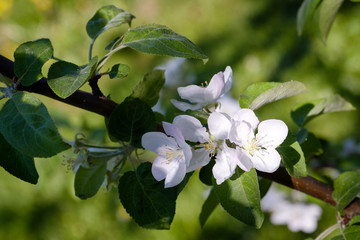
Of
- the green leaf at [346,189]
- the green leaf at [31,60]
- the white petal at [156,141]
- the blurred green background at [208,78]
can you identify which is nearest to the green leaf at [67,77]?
the green leaf at [31,60]

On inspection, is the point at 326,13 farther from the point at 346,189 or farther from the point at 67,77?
the point at 67,77

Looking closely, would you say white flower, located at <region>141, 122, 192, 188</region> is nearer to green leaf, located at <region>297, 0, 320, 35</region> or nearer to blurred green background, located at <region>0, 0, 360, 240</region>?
green leaf, located at <region>297, 0, 320, 35</region>

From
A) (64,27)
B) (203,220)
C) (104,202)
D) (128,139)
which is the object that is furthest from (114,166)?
(64,27)

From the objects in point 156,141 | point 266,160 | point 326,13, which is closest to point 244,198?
point 266,160

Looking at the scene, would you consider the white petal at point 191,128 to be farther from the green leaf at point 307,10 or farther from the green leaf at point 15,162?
the green leaf at point 307,10

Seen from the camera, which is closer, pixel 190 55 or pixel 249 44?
pixel 190 55

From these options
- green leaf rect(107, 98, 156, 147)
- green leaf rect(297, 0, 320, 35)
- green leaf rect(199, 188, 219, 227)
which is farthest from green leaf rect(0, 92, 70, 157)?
green leaf rect(297, 0, 320, 35)

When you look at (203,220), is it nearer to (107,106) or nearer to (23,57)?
(107,106)
